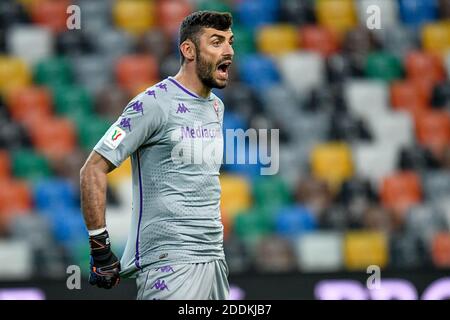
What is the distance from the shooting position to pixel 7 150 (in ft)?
25.8

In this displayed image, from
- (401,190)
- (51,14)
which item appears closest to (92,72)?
(51,14)

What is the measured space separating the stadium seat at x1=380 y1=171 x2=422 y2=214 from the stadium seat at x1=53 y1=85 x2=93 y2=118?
228 cm

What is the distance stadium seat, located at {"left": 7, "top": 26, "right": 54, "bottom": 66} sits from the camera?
878 cm

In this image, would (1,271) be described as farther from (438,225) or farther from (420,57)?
(420,57)

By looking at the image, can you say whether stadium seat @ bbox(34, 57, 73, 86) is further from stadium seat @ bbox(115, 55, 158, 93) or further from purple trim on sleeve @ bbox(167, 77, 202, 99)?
purple trim on sleeve @ bbox(167, 77, 202, 99)

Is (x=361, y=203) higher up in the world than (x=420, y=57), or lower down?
lower down

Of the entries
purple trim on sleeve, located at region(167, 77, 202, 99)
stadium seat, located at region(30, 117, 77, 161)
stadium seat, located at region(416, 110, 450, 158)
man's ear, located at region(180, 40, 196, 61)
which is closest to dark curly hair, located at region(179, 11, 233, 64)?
man's ear, located at region(180, 40, 196, 61)

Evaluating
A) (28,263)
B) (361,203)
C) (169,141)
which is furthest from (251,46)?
(169,141)

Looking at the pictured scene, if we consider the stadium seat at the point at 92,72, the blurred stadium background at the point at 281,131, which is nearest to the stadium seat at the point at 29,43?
the blurred stadium background at the point at 281,131

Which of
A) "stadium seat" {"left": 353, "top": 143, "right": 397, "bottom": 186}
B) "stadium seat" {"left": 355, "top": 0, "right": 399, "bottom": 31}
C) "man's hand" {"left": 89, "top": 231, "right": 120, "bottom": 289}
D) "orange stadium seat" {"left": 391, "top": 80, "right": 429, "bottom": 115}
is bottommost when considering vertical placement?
"man's hand" {"left": 89, "top": 231, "right": 120, "bottom": 289}

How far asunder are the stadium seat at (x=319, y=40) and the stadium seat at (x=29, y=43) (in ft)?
6.92
